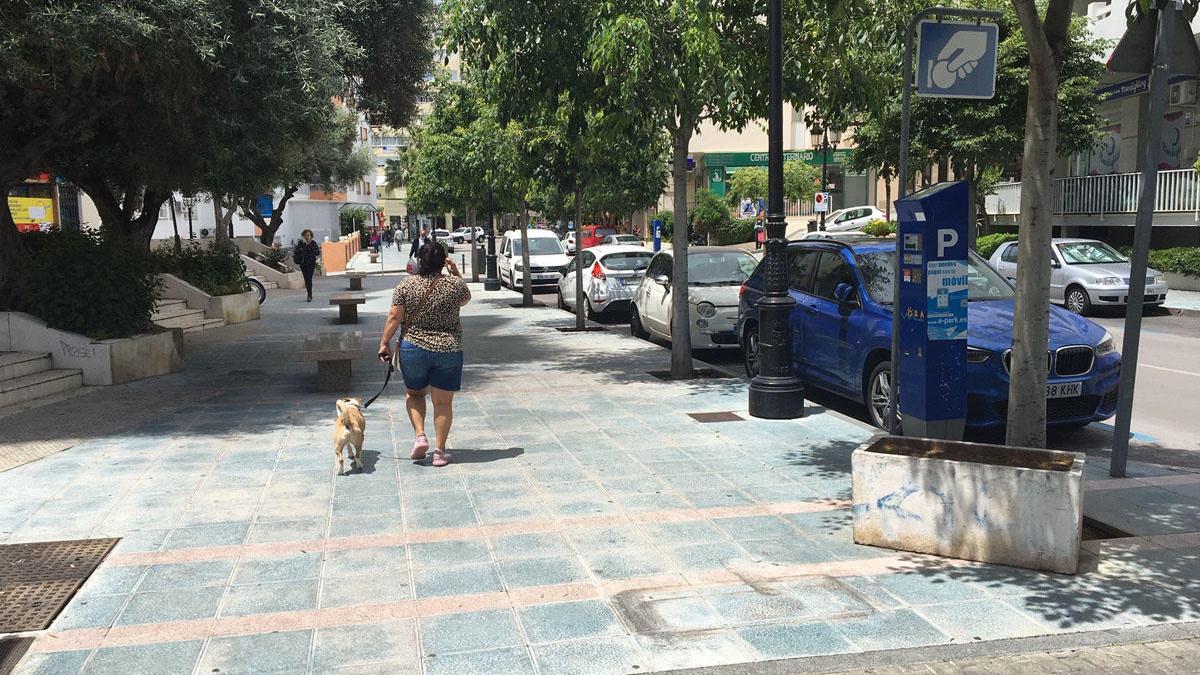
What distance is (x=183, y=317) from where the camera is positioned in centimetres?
1794

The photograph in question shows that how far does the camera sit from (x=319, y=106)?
35.4 feet

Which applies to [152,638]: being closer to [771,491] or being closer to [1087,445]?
[771,491]

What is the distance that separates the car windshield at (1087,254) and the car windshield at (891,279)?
11.6m

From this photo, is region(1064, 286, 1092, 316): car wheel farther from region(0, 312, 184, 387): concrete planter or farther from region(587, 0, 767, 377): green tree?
region(0, 312, 184, 387): concrete planter

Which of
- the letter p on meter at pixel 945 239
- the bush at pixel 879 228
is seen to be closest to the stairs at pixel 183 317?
the letter p on meter at pixel 945 239

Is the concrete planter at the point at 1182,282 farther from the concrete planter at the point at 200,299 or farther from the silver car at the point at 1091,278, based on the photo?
the concrete planter at the point at 200,299

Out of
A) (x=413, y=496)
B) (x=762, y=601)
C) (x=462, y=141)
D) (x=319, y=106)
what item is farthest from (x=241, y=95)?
(x=462, y=141)

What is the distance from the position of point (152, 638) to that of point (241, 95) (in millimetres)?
7715

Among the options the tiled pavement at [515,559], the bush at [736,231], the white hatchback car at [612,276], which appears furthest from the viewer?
the bush at [736,231]

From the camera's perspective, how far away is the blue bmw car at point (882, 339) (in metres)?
7.54

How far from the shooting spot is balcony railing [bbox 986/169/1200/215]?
2311 cm

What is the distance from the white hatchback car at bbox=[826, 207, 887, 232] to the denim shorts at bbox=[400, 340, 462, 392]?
3725cm

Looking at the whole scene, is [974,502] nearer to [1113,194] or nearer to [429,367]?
[429,367]

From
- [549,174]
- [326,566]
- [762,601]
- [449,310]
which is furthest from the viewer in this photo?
[549,174]
